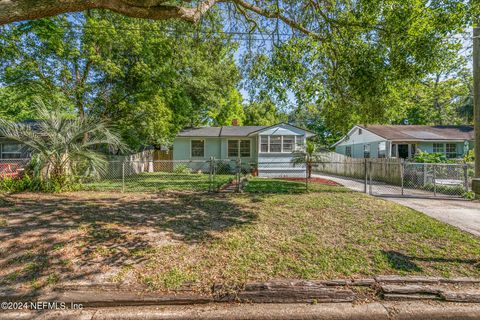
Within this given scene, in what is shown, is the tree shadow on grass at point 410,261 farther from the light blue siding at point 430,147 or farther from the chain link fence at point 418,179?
→ the light blue siding at point 430,147

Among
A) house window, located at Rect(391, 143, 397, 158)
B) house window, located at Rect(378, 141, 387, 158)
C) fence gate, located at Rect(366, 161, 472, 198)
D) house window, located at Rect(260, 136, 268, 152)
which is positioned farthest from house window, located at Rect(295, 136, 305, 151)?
house window, located at Rect(391, 143, 397, 158)

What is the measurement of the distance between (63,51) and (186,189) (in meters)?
8.55

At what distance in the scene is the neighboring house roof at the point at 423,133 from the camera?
16797 mm

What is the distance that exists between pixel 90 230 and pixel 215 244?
2.58m

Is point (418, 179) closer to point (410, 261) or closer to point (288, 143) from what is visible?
point (288, 143)

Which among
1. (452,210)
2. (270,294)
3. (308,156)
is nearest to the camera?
(270,294)

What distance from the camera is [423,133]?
17969 millimetres

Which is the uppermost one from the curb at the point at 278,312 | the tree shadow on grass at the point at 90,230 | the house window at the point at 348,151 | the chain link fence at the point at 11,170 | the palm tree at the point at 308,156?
the house window at the point at 348,151

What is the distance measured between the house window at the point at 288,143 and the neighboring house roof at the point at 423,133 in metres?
5.98

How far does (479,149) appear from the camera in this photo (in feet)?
12.9

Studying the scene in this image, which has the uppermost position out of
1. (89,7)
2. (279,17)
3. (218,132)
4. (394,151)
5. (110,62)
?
(110,62)

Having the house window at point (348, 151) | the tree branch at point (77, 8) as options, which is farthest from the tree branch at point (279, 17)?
the house window at point (348, 151)

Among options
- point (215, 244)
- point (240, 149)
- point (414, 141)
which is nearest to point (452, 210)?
point (215, 244)

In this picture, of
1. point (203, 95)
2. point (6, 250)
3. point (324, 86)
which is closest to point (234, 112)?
point (203, 95)
